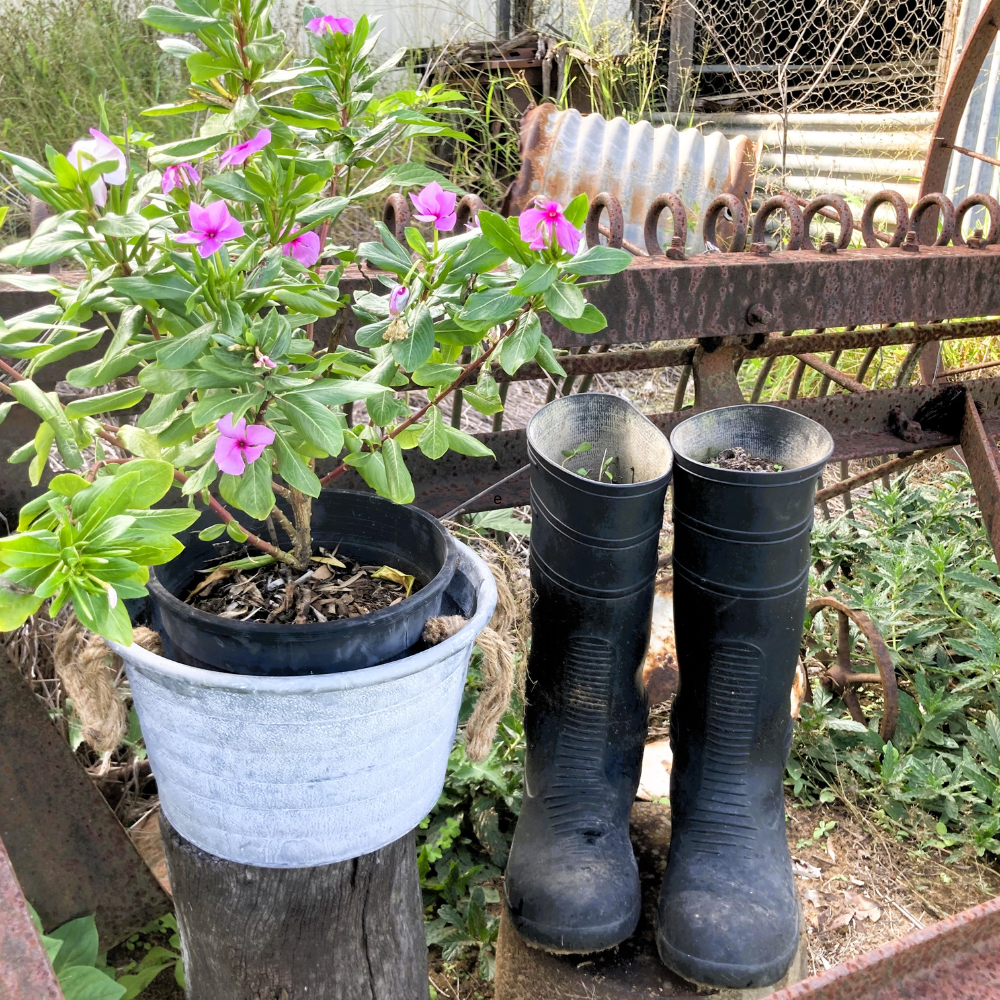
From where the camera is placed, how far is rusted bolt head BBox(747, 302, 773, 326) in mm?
1625

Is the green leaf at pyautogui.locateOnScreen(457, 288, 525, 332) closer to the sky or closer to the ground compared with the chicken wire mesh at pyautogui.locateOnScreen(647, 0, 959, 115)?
closer to the sky

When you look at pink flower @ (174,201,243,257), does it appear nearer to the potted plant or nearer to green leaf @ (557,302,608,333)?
the potted plant

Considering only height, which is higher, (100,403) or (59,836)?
(100,403)

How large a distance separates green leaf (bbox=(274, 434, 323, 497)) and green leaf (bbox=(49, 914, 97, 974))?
2.97 ft

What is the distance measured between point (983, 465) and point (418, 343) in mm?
1569

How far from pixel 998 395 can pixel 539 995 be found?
1690mm

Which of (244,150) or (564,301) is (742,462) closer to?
(564,301)

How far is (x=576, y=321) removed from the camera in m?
0.84

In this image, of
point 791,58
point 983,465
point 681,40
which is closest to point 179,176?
point 983,465

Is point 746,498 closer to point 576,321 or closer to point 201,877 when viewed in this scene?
point 576,321

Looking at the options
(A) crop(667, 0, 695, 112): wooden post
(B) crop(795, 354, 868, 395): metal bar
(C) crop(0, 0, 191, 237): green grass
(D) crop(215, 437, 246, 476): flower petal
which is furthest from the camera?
(A) crop(667, 0, 695, 112): wooden post

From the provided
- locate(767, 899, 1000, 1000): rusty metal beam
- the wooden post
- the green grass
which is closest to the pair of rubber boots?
locate(767, 899, 1000, 1000): rusty metal beam

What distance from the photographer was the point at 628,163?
12.9 ft

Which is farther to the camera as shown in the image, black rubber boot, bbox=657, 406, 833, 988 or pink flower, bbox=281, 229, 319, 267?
black rubber boot, bbox=657, 406, 833, 988
